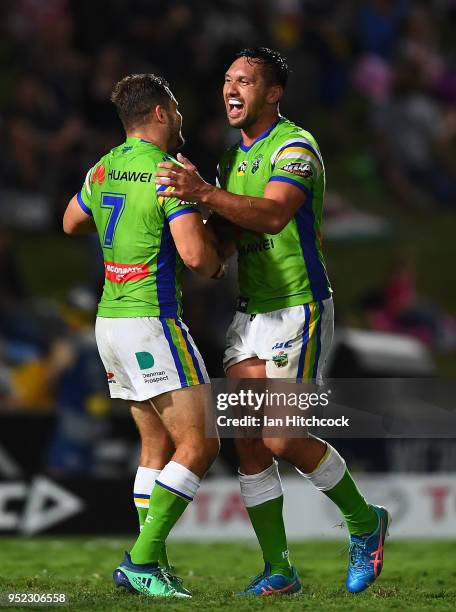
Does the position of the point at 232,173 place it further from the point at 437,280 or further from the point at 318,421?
the point at 437,280

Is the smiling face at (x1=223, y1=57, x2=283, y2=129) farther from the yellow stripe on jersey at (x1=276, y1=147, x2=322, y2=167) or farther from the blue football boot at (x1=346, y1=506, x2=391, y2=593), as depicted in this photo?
the blue football boot at (x1=346, y1=506, x2=391, y2=593)

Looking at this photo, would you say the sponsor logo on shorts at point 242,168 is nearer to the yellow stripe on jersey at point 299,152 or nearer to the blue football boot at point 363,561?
the yellow stripe on jersey at point 299,152

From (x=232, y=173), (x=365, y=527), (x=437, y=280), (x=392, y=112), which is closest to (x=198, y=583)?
(x=365, y=527)

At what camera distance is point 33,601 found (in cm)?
532

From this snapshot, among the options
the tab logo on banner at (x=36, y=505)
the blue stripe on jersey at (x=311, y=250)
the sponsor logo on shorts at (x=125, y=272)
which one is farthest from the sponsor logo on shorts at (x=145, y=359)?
the tab logo on banner at (x=36, y=505)

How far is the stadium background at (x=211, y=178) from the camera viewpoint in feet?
30.9

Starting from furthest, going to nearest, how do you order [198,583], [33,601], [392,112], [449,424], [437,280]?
1. [392,112]
2. [437,280]
3. [449,424]
4. [198,583]
5. [33,601]

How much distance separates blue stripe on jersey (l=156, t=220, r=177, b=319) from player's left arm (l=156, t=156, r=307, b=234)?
0.28 metres

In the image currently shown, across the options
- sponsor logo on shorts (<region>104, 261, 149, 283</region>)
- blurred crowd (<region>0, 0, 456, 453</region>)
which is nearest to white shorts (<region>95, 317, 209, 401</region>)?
sponsor logo on shorts (<region>104, 261, 149, 283</region>)

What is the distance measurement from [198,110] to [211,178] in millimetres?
1979

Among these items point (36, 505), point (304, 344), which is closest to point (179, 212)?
point (304, 344)

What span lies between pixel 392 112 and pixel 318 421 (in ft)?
28.9

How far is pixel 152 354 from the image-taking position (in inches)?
Answer: 220

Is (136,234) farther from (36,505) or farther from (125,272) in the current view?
(36,505)
